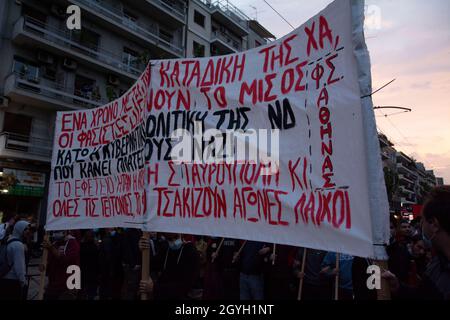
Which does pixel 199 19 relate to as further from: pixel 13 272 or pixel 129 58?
pixel 13 272

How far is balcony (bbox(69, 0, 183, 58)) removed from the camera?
72.1 feet

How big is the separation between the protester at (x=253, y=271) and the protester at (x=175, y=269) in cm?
75

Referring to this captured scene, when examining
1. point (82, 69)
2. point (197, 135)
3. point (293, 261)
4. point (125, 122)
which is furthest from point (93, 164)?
point (82, 69)

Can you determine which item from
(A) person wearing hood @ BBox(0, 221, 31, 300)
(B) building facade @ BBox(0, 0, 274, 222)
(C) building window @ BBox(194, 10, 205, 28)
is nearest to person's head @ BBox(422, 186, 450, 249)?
(A) person wearing hood @ BBox(0, 221, 31, 300)

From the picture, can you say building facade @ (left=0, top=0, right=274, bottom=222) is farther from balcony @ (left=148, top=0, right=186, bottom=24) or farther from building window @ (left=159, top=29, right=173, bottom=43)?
building window @ (left=159, top=29, right=173, bottom=43)

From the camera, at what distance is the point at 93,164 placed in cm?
466

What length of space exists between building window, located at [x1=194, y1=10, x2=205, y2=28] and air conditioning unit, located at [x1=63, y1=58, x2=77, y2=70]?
41.3 ft

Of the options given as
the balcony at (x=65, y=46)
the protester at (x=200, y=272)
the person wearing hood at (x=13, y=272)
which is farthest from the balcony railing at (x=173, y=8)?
the person wearing hood at (x=13, y=272)

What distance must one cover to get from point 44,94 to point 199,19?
1573 centimetres

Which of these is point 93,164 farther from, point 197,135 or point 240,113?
point 240,113

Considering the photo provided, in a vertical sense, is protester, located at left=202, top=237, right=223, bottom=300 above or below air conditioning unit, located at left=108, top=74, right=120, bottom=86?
below

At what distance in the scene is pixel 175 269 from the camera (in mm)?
5270

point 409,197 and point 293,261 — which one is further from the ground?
point 409,197
